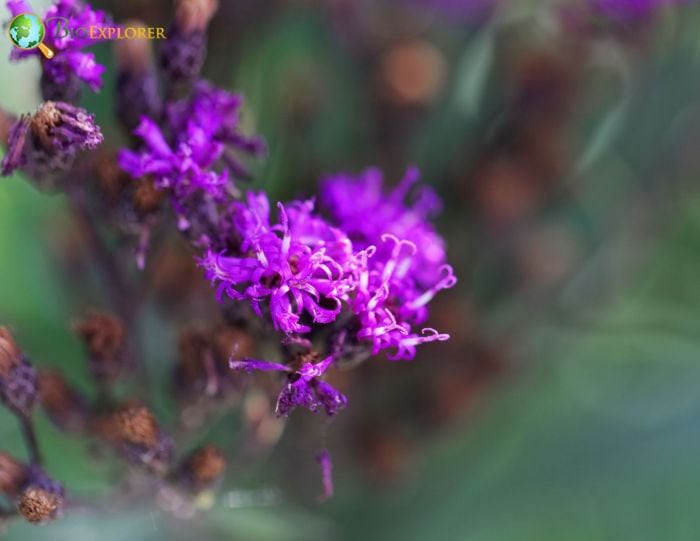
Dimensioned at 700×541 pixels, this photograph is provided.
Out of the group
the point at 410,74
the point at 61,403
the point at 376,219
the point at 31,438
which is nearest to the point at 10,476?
the point at 31,438

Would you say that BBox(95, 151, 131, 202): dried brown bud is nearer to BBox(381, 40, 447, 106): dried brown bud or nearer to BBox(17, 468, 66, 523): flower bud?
BBox(17, 468, 66, 523): flower bud

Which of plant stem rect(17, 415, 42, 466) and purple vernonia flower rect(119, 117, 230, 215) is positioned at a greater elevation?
purple vernonia flower rect(119, 117, 230, 215)

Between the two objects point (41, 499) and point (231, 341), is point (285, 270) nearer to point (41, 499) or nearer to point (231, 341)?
point (231, 341)

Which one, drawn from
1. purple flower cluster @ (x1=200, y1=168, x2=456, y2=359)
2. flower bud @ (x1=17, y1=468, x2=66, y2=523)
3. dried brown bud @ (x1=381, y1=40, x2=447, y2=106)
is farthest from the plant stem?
dried brown bud @ (x1=381, y1=40, x2=447, y2=106)

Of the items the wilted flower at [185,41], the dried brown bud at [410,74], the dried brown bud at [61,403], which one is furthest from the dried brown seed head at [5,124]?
the dried brown bud at [410,74]

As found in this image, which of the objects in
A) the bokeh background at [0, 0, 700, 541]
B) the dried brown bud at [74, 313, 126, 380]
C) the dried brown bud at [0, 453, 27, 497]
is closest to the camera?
Result: the dried brown bud at [0, 453, 27, 497]

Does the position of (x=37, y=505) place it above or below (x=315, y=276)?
below

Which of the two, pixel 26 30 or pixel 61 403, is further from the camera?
pixel 61 403
